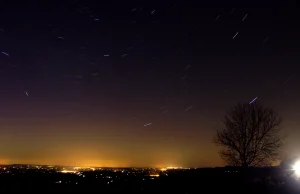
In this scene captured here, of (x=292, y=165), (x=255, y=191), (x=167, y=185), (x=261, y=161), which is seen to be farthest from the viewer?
(x=292, y=165)

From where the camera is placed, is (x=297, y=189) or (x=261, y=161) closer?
(x=297, y=189)

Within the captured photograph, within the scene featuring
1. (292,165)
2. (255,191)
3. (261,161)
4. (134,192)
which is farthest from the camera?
(292,165)

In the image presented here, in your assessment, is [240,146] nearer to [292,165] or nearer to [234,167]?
[234,167]

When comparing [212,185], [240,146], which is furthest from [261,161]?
[212,185]

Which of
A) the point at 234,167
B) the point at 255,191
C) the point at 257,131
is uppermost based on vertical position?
the point at 257,131

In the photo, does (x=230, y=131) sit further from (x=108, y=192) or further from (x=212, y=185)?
(x=108, y=192)

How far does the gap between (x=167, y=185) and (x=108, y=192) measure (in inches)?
237

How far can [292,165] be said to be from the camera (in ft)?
193

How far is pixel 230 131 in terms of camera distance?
1780 inches

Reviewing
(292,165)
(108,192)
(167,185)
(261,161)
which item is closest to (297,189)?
(167,185)

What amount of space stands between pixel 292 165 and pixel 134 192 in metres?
37.1

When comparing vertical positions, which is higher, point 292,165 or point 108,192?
point 292,165

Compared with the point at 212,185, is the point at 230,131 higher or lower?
higher

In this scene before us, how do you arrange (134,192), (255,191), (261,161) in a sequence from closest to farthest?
(255,191)
(134,192)
(261,161)
